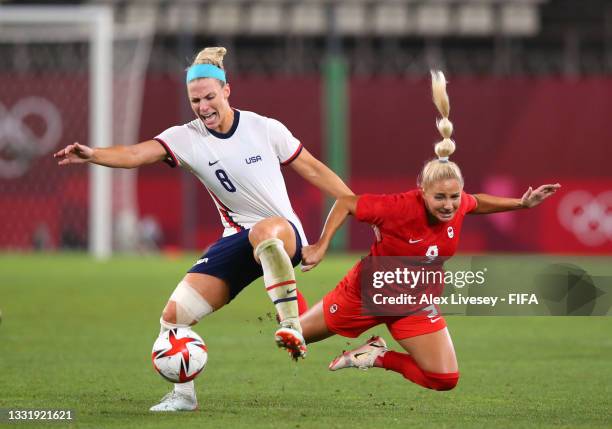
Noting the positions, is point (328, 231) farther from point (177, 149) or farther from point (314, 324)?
point (177, 149)

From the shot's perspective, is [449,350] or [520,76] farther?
[520,76]

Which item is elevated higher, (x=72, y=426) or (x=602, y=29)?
(x=602, y=29)

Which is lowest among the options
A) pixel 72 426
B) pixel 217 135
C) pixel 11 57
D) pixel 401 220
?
pixel 72 426

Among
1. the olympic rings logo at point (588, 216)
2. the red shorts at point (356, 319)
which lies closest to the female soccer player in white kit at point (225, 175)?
the red shorts at point (356, 319)

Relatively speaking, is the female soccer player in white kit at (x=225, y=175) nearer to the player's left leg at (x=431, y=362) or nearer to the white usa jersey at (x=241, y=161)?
the white usa jersey at (x=241, y=161)

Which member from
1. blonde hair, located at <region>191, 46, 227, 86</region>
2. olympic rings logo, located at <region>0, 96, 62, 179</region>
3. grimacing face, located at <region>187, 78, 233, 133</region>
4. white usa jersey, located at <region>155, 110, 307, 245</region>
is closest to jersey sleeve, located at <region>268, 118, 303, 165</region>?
white usa jersey, located at <region>155, 110, 307, 245</region>

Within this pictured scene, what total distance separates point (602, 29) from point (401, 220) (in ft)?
81.8

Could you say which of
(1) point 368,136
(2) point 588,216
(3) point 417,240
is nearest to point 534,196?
(3) point 417,240

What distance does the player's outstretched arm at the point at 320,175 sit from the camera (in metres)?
7.38

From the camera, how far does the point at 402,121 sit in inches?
1030

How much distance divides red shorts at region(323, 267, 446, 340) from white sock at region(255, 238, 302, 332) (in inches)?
32.9

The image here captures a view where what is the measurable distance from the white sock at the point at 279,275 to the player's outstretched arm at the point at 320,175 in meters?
0.66

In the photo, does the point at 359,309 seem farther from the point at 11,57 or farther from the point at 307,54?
the point at 307,54

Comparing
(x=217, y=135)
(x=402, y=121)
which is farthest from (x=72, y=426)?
(x=402, y=121)
